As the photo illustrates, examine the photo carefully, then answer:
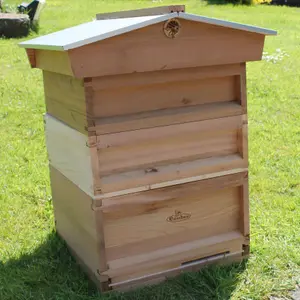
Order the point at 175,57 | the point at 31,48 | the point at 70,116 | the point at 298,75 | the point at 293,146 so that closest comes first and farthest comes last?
the point at 175,57
the point at 70,116
the point at 31,48
the point at 293,146
the point at 298,75

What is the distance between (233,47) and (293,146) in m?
2.53

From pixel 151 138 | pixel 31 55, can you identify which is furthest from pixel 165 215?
pixel 31 55

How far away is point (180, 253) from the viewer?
2.79 meters

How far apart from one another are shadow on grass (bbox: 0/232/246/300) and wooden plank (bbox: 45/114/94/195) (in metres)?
0.53

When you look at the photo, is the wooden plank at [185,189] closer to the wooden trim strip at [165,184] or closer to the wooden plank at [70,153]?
the wooden trim strip at [165,184]

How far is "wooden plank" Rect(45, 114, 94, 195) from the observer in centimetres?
253

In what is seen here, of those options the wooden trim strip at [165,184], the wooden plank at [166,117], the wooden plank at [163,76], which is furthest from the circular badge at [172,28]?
the wooden trim strip at [165,184]

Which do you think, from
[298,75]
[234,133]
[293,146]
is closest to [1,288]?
[234,133]

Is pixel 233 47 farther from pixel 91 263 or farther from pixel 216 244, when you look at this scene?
pixel 91 263

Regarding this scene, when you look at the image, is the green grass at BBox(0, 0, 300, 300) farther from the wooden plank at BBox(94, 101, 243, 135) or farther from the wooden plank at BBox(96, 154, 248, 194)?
the wooden plank at BBox(94, 101, 243, 135)

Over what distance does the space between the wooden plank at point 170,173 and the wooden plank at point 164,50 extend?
51cm

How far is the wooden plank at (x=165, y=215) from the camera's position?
8.60ft

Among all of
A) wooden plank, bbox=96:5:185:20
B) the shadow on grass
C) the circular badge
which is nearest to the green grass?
the shadow on grass

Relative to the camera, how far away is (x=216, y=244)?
2.86 meters
